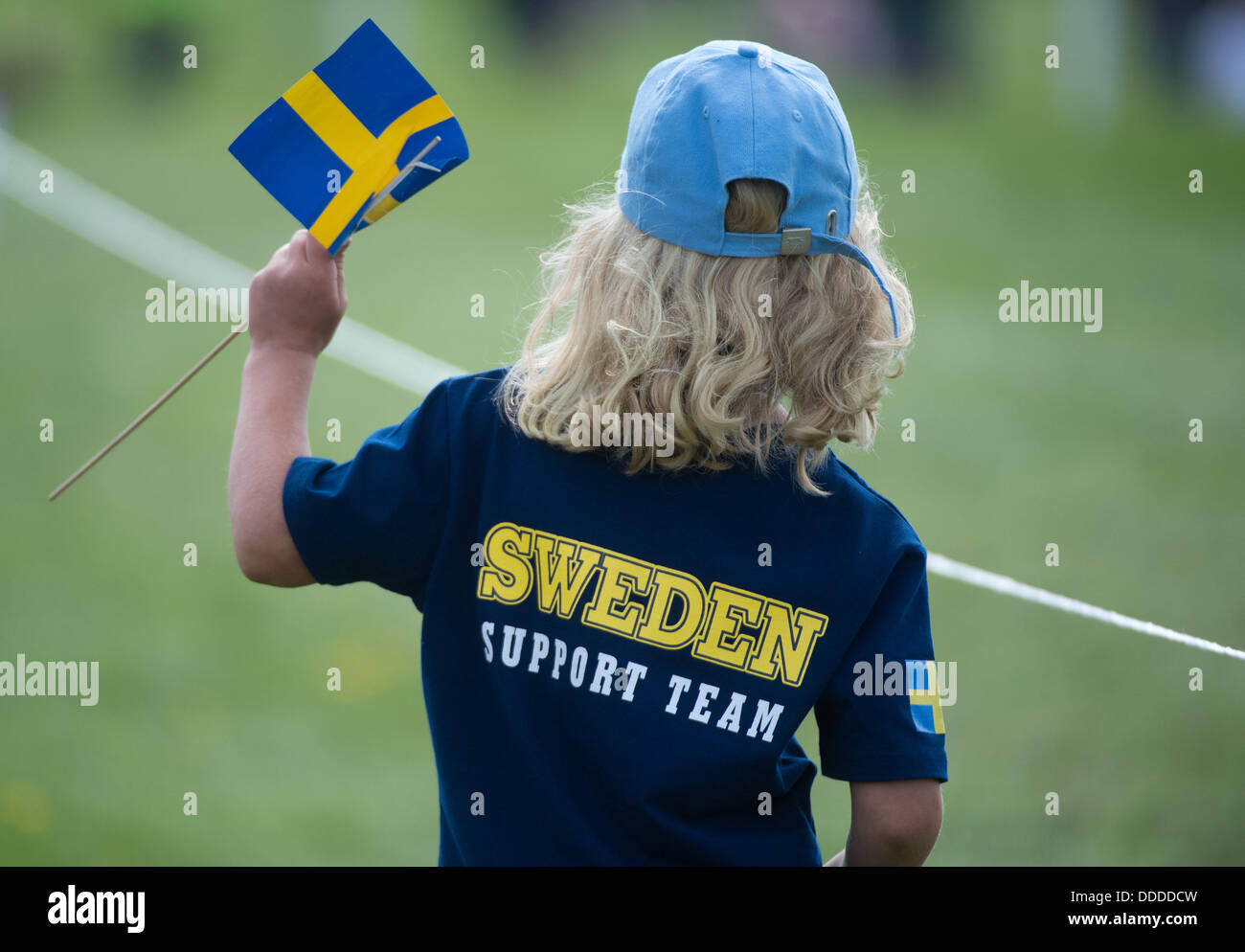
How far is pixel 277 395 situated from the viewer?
1.45 metres

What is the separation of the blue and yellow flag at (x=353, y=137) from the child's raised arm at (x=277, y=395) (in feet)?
0.26

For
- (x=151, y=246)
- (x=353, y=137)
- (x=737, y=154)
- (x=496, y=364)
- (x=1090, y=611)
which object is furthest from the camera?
(x=151, y=246)

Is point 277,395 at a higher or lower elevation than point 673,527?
higher

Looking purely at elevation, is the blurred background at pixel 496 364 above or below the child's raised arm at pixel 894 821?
above

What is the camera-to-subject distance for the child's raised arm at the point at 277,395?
1.39 meters

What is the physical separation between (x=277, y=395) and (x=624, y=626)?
1.65 ft

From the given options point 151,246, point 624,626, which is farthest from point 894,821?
point 151,246

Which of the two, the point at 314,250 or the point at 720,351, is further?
the point at 314,250

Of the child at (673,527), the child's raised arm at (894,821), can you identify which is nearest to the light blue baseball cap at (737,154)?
the child at (673,527)

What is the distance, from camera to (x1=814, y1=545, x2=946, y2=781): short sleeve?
1.37 m

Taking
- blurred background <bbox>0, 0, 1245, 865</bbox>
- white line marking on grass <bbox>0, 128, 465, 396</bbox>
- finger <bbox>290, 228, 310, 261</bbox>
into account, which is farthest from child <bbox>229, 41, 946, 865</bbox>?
white line marking on grass <bbox>0, 128, 465, 396</bbox>

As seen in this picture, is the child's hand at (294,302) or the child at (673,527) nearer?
the child at (673,527)

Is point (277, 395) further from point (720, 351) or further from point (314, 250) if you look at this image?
point (720, 351)

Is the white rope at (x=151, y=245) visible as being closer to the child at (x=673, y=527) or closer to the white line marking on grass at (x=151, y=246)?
the white line marking on grass at (x=151, y=246)
